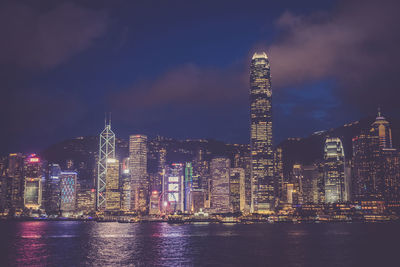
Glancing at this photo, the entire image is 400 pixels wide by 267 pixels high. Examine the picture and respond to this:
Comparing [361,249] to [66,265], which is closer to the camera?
[66,265]

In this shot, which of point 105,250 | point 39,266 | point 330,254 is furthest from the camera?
point 105,250

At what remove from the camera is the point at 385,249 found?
90625 mm

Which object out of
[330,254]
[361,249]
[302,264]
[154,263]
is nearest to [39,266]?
[154,263]

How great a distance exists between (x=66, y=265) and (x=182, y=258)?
1938cm

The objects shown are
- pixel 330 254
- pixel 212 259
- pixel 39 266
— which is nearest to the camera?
pixel 39 266

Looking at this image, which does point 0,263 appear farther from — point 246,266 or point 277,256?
point 277,256

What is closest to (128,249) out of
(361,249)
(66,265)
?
(66,265)

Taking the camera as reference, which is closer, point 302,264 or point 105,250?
point 302,264

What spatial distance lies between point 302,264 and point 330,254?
55.1ft

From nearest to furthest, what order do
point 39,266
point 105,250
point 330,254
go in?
point 39,266
point 330,254
point 105,250

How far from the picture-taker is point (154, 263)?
69312 millimetres

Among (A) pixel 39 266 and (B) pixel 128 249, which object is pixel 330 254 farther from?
(A) pixel 39 266

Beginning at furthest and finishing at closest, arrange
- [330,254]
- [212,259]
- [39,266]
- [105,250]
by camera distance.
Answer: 1. [105,250]
2. [330,254]
3. [212,259]
4. [39,266]

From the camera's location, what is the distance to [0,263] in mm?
68375
